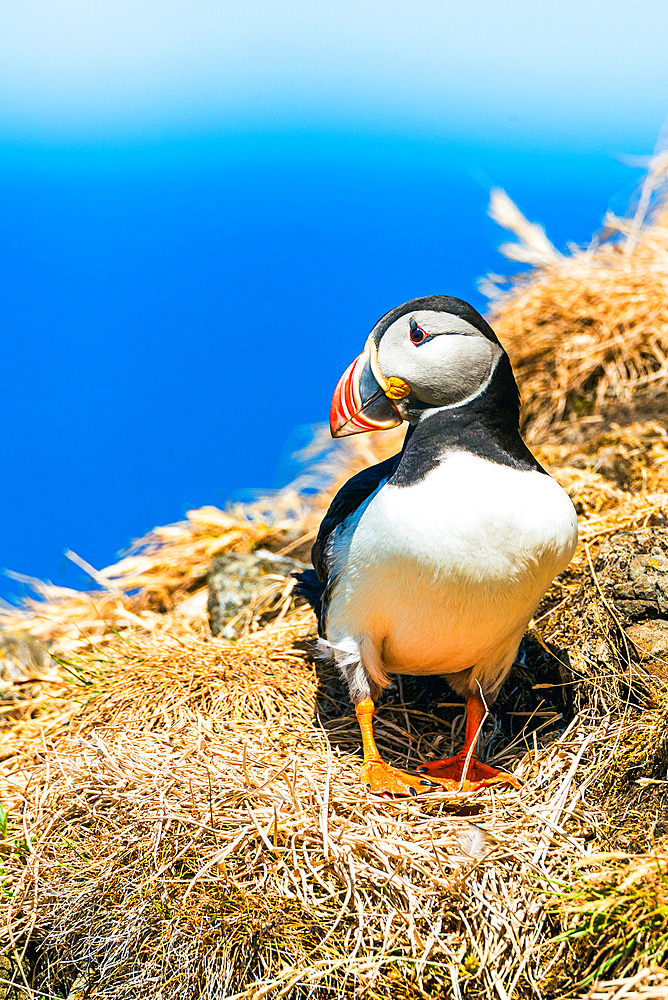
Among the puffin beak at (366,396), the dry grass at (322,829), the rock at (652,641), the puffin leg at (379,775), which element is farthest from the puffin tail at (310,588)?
the rock at (652,641)

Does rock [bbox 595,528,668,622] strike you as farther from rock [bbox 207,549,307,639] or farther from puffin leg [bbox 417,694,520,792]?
rock [bbox 207,549,307,639]

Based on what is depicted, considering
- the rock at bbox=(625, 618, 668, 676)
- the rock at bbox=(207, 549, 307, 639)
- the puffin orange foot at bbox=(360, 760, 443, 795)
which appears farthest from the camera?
the rock at bbox=(207, 549, 307, 639)

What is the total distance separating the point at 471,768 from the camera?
2686 millimetres

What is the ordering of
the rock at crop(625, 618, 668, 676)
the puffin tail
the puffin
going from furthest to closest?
1. the puffin tail
2. the rock at crop(625, 618, 668, 676)
3. the puffin

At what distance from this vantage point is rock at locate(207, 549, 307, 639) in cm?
407

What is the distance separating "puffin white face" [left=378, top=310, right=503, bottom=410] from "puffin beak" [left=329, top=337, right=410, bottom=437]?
4 centimetres

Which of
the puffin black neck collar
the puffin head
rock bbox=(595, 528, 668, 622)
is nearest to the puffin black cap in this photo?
the puffin head

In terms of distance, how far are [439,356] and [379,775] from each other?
4.51 feet

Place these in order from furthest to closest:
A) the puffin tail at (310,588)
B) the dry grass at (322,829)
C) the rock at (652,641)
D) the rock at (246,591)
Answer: the rock at (246,591) → the puffin tail at (310,588) → the rock at (652,641) → the dry grass at (322,829)

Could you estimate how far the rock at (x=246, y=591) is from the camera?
13.4 ft

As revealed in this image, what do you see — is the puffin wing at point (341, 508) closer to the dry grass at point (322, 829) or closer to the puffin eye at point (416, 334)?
the puffin eye at point (416, 334)

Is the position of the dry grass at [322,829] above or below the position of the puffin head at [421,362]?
below

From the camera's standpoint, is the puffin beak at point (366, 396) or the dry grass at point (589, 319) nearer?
the puffin beak at point (366, 396)

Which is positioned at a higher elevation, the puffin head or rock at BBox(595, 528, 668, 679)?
the puffin head
